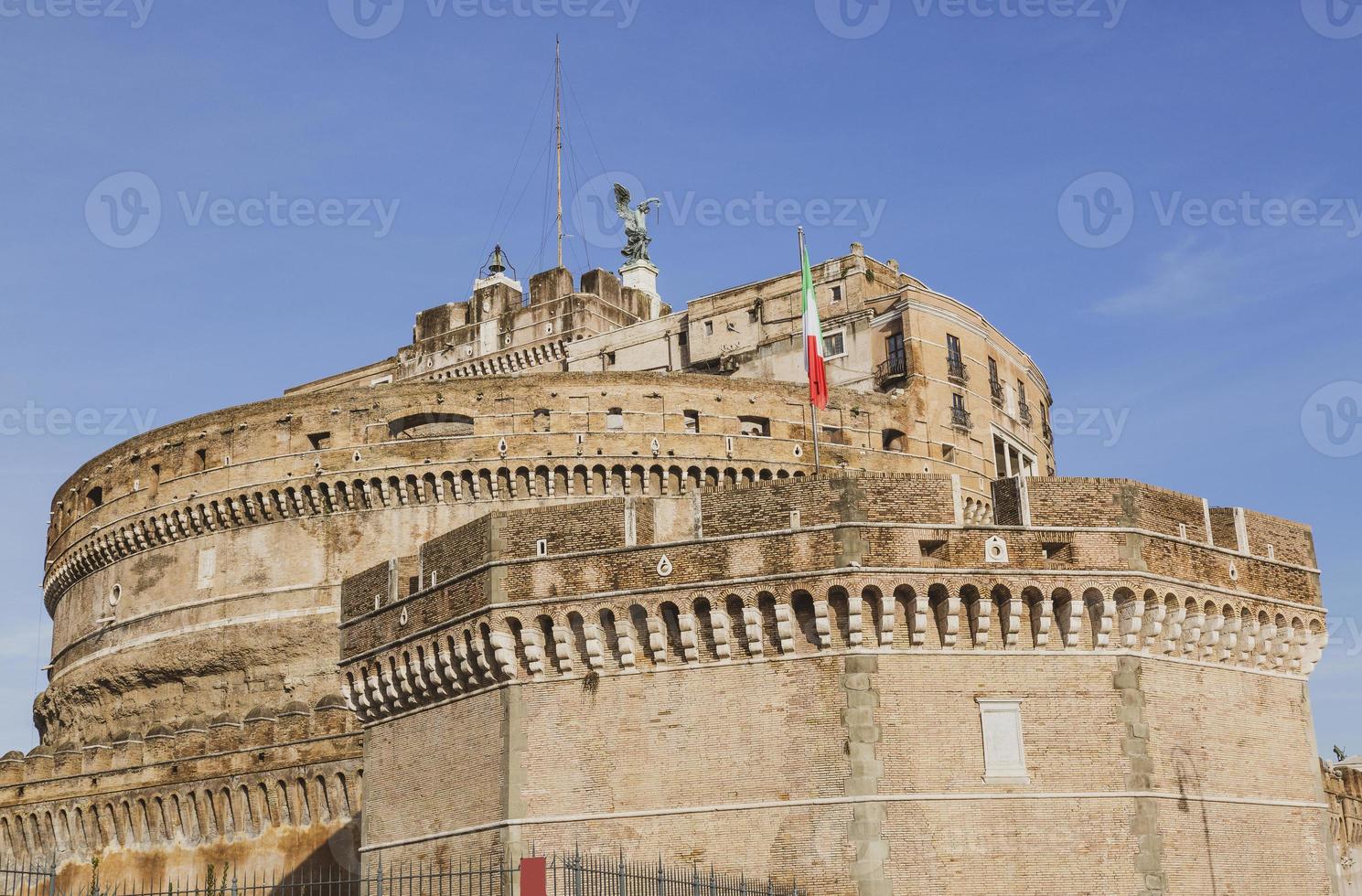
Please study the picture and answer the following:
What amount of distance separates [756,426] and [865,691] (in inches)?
1066

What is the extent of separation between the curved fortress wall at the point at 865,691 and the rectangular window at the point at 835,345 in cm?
3010

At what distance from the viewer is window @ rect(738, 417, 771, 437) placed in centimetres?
4919

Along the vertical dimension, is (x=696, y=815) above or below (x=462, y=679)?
below

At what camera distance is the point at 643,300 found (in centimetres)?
6688

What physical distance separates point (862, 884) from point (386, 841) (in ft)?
29.0

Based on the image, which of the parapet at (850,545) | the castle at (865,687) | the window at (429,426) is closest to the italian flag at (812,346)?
the castle at (865,687)

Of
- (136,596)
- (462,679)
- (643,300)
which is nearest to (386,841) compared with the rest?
(462,679)

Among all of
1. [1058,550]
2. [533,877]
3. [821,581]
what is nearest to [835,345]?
[1058,550]

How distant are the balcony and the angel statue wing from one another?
20974 millimetres

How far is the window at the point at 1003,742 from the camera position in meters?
22.8

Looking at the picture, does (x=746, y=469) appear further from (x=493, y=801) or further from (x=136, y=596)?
(x=493, y=801)

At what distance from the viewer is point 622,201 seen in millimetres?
70938

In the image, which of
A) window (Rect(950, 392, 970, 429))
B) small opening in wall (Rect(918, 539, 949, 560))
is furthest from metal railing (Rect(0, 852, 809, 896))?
window (Rect(950, 392, 970, 429))

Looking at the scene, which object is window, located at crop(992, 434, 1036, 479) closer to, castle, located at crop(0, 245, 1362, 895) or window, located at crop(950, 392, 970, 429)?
window, located at crop(950, 392, 970, 429)
